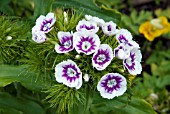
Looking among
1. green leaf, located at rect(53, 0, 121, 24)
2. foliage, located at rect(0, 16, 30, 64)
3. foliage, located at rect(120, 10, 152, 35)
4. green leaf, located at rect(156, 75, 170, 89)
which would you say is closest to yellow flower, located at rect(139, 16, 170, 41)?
foliage, located at rect(120, 10, 152, 35)

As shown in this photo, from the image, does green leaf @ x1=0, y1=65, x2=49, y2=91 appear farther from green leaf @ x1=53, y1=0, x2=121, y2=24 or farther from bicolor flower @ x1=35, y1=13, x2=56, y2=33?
green leaf @ x1=53, y1=0, x2=121, y2=24

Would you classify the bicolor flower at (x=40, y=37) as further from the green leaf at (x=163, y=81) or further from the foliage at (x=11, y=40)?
the green leaf at (x=163, y=81)

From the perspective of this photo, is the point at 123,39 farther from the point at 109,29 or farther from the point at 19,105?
the point at 19,105

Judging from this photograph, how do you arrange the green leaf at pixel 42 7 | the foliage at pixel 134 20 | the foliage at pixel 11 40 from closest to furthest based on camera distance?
the foliage at pixel 11 40 < the green leaf at pixel 42 7 < the foliage at pixel 134 20

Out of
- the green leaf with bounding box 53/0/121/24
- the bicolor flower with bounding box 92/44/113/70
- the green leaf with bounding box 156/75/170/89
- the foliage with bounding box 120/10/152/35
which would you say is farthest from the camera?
the foliage with bounding box 120/10/152/35

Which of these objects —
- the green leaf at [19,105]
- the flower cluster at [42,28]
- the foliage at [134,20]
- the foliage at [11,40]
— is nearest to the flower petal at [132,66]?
the flower cluster at [42,28]

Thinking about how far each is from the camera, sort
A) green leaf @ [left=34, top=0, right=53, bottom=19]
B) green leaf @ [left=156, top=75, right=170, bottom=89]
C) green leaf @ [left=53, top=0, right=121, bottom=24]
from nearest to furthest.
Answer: green leaf @ [left=34, top=0, right=53, bottom=19] < green leaf @ [left=53, top=0, right=121, bottom=24] < green leaf @ [left=156, top=75, right=170, bottom=89]

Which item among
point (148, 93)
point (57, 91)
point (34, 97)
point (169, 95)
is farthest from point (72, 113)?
point (169, 95)
